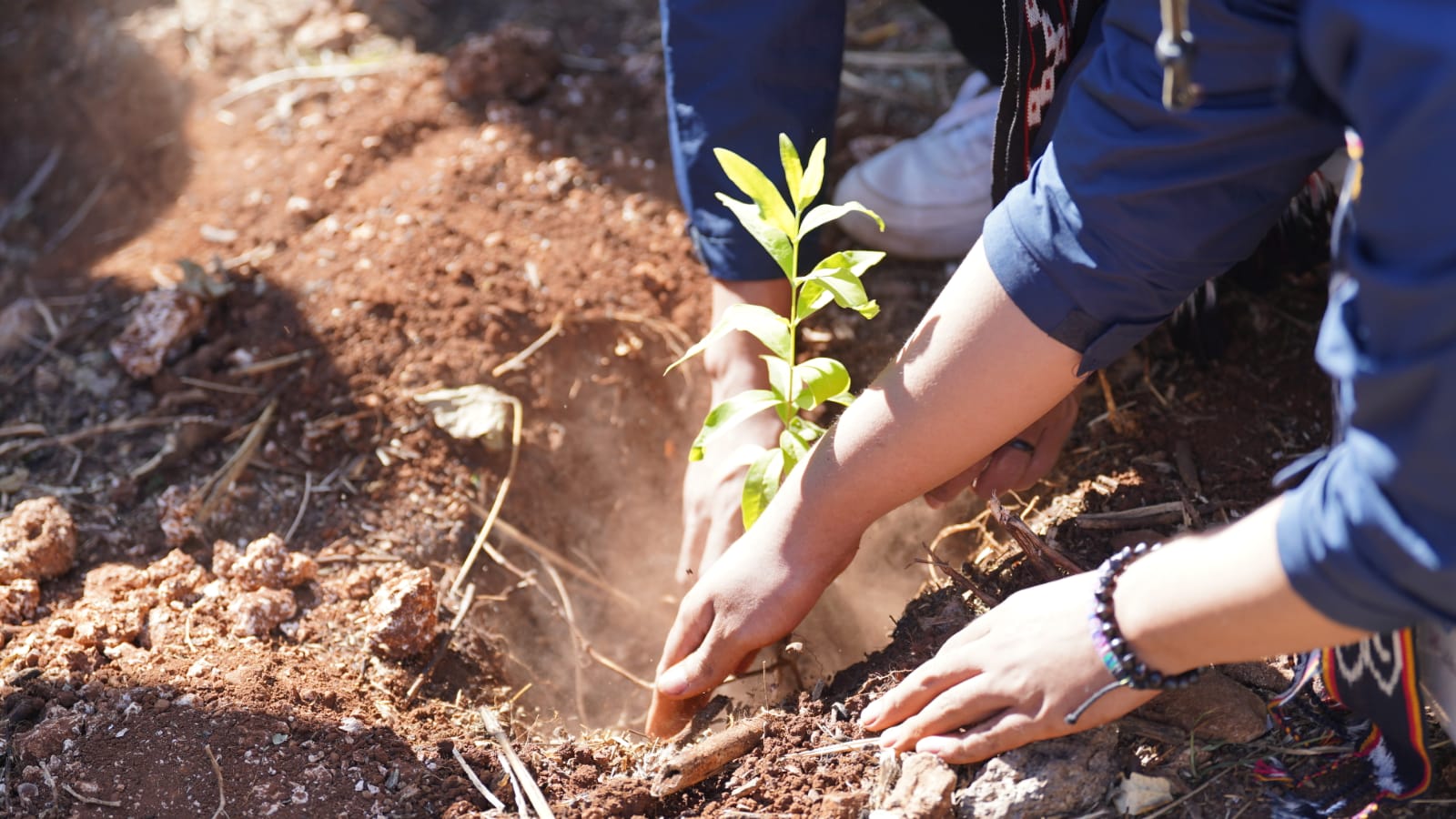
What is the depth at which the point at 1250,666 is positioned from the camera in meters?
1.56

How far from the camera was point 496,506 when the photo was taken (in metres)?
2.15

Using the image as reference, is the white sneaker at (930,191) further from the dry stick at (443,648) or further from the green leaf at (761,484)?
the dry stick at (443,648)

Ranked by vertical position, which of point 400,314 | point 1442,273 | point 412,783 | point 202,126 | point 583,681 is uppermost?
point 1442,273

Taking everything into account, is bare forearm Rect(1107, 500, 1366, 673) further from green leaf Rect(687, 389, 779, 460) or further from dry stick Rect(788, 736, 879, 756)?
green leaf Rect(687, 389, 779, 460)

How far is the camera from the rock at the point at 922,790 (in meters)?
1.39

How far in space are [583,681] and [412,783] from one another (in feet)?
1.71

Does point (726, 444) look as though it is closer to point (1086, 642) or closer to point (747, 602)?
point (747, 602)

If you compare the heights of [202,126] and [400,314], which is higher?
[202,126]

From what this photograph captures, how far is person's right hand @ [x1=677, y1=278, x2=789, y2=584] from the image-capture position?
189 centimetres

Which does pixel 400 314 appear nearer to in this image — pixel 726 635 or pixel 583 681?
pixel 583 681

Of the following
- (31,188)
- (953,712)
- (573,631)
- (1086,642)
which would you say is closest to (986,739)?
(953,712)

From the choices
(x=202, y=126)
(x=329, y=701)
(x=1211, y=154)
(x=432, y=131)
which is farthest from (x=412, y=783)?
Answer: (x=202, y=126)

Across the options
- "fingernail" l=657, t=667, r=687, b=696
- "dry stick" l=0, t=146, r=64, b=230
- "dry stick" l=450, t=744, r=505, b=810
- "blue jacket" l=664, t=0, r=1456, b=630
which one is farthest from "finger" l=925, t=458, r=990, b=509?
"dry stick" l=0, t=146, r=64, b=230

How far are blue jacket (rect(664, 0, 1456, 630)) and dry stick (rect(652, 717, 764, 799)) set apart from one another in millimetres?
718
